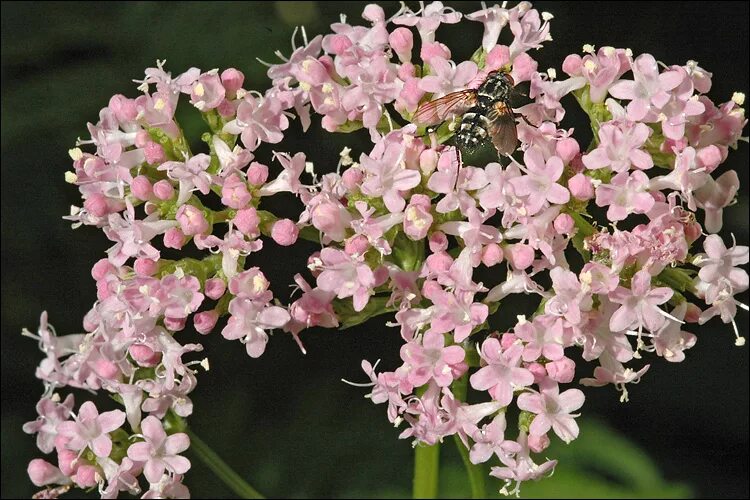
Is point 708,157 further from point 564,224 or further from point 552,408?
point 552,408

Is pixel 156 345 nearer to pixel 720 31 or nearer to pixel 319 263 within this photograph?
pixel 319 263

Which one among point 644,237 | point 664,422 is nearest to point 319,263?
point 644,237

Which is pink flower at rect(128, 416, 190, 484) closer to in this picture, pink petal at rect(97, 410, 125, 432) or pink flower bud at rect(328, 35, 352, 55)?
pink petal at rect(97, 410, 125, 432)

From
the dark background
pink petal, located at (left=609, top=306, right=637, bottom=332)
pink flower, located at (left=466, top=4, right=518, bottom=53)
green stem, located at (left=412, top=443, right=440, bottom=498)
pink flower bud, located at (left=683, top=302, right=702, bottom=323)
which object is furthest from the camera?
the dark background

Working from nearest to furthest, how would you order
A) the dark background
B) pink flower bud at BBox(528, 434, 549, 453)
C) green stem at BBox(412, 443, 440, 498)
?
pink flower bud at BBox(528, 434, 549, 453) → green stem at BBox(412, 443, 440, 498) → the dark background

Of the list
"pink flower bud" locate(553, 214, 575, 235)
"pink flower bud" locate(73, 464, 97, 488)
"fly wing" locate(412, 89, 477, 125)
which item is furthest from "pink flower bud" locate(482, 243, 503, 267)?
"pink flower bud" locate(73, 464, 97, 488)

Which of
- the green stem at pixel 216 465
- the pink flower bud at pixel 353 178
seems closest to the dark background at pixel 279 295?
the green stem at pixel 216 465

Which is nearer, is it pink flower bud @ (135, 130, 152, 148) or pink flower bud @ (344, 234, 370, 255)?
pink flower bud @ (344, 234, 370, 255)
